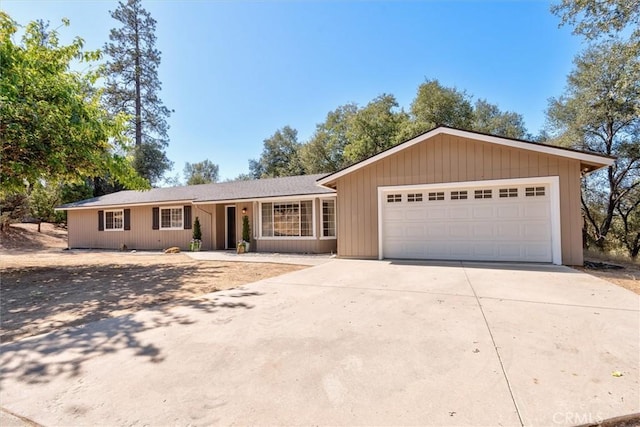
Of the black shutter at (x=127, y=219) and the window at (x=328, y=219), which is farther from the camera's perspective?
the black shutter at (x=127, y=219)

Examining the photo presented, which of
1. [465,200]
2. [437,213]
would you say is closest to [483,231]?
[465,200]

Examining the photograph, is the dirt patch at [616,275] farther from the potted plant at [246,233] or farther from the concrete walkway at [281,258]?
the potted plant at [246,233]

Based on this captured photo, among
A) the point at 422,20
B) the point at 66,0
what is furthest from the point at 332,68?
the point at 66,0

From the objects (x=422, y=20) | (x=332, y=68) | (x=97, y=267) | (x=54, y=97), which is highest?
(x=332, y=68)

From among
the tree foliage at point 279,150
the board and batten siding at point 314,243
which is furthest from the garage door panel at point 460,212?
the tree foliage at point 279,150

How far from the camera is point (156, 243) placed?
16.2m

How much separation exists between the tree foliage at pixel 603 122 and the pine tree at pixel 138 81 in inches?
1198

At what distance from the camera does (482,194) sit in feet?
29.4

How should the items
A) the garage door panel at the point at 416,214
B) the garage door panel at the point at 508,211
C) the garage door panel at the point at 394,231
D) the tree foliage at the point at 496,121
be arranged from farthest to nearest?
1. the tree foliage at the point at 496,121
2. the garage door panel at the point at 394,231
3. the garage door panel at the point at 416,214
4. the garage door panel at the point at 508,211

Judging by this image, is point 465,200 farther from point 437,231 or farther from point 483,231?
point 437,231

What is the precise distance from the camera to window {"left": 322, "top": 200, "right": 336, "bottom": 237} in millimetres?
12398

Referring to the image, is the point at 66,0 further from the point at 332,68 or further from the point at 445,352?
the point at 445,352

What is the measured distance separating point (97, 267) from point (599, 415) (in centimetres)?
1136

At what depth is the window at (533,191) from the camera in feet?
27.5
